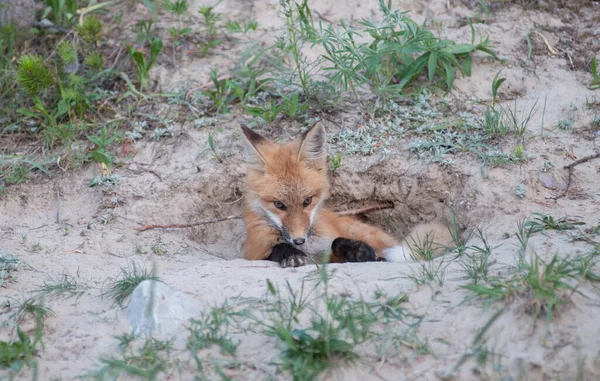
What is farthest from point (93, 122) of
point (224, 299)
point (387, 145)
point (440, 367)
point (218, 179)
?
point (440, 367)

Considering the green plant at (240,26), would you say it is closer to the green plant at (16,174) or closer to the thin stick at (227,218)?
the thin stick at (227,218)

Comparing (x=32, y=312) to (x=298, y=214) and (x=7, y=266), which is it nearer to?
(x=7, y=266)

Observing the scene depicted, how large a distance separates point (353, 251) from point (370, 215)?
1.08 m

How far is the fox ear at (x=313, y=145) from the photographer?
4441mm

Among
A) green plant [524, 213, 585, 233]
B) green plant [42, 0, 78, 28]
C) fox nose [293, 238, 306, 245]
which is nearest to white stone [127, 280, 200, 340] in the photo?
fox nose [293, 238, 306, 245]

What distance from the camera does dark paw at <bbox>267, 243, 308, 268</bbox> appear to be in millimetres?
4207

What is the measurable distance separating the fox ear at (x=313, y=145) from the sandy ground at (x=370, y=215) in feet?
1.92

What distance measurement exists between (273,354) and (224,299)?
0.55m

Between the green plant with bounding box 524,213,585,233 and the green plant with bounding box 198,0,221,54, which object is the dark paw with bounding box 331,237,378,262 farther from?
the green plant with bounding box 198,0,221,54

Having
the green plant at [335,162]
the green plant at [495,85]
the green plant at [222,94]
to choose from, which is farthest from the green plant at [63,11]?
the green plant at [495,85]

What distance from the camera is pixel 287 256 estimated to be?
14.1ft

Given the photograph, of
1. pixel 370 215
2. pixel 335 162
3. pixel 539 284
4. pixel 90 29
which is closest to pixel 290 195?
pixel 335 162

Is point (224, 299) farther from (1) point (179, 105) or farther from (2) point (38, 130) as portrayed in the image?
(2) point (38, 130)

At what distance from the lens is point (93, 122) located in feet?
18.6
